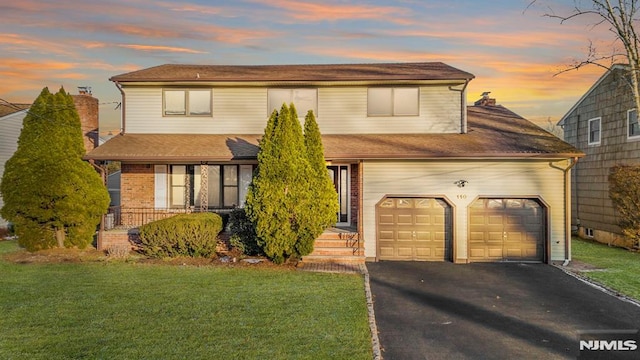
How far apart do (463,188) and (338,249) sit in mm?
4568

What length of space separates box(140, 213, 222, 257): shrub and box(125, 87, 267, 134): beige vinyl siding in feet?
14.7

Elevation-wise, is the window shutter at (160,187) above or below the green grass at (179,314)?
above

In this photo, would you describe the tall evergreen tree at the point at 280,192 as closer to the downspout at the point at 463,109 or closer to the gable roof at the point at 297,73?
the gable roof at the point at 297,73

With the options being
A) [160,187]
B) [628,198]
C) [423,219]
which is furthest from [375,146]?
[628,198]

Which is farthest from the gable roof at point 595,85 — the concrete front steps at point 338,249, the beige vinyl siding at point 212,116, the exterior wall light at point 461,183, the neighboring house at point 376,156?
the beige vinyl siding at point 212,116

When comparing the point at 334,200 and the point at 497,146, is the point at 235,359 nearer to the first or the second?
the point at 334,200

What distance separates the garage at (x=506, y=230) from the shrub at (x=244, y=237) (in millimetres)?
7006

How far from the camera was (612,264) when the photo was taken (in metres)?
13.0

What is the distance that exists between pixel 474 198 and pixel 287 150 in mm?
6358

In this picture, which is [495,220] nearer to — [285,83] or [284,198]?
[284,198]

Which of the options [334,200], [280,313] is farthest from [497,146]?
[280,313]

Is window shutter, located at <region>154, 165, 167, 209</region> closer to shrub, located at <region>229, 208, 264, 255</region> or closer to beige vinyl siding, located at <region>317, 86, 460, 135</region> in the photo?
shrub, located at <region>229, 208, 264, 255</region>

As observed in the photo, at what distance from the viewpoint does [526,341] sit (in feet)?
22.4

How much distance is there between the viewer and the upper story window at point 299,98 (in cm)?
1562
